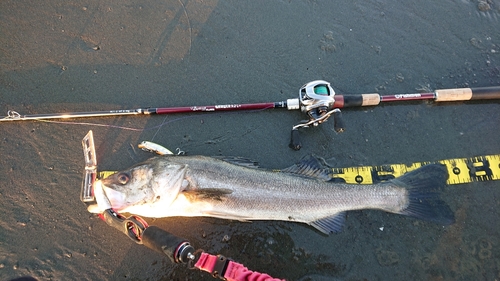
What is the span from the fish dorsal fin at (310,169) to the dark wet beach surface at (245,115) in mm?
299

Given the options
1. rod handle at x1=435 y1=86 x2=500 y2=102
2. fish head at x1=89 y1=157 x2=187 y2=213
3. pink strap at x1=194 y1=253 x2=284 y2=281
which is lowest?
pink strap at x1=194 y1=253 x2=284 y2=281

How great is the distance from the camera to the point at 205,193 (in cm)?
284

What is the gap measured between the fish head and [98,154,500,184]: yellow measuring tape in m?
0.68

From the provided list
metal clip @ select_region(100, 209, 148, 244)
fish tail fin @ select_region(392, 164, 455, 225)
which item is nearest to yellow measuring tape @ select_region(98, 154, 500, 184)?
fish tail fin @ select_region(392, 164, 455, 225)

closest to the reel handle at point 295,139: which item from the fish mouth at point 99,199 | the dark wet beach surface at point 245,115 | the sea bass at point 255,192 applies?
the dark wet beach surface at point 245,115

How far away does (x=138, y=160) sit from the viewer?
133 inches

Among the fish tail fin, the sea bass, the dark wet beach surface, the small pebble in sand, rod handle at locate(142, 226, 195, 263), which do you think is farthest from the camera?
the small pebble in sand

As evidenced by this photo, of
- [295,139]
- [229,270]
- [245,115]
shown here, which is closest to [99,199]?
[229,270]

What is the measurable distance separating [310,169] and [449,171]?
1598 millimetres

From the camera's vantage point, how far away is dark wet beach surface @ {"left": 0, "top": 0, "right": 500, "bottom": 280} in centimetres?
317

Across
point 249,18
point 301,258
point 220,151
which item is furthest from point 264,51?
point 301,258

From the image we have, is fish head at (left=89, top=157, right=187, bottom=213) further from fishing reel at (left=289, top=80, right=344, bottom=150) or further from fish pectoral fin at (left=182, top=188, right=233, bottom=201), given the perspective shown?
fishing reel at (left=289, top=80, right=344, bottom=150)

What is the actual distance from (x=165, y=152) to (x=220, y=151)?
0.62 meters

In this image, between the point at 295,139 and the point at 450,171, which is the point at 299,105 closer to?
the point at 295,139
